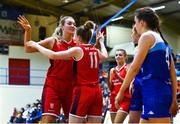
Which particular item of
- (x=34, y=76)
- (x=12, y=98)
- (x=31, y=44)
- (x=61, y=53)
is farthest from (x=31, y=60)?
(x=61, y=53)

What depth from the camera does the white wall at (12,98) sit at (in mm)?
23562

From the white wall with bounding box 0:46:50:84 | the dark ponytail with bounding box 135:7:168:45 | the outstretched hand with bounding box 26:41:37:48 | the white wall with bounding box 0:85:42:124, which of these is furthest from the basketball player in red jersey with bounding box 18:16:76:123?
the white wall with bounding box 0:46:50:84

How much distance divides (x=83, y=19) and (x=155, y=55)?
2634cm

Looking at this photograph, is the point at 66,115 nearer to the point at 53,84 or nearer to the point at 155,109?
the point at 53,84

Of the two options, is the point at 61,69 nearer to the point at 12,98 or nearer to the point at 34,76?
the point at 12,98

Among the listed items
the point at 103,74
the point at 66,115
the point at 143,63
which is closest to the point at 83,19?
the point at 103,74

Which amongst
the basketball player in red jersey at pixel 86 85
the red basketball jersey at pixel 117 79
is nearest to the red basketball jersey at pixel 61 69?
the basketball player in red jersey at pixel 86 85

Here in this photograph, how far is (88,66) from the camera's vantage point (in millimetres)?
5367

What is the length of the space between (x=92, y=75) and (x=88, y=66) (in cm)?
16

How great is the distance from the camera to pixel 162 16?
27094 millimetres

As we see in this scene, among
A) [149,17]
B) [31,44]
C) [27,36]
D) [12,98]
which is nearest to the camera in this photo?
[149,17]

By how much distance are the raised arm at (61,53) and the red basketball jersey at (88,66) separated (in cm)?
10

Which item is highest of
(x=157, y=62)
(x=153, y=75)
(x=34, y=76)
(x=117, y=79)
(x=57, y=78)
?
(x=157, y=62)

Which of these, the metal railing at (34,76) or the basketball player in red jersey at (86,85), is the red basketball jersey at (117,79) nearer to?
the basketball player in red jersey at (86,85)
